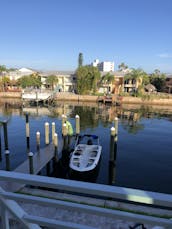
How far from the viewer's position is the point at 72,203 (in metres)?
1.81

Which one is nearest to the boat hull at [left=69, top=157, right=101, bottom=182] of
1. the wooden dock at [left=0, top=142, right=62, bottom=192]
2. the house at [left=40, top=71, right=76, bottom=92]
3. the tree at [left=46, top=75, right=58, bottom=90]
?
the wooden dock at [left=0, top=142, right=62, bottom=192]

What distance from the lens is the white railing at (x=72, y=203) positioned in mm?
1592

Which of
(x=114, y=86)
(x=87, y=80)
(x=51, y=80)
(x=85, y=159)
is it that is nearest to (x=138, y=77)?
(x=114, y=86)

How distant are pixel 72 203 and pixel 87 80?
5615 cm

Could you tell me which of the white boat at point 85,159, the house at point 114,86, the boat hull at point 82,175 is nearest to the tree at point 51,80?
the house at point 114,86

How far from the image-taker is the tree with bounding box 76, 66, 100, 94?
188 ft

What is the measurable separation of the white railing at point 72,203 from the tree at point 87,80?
5588 centimetres

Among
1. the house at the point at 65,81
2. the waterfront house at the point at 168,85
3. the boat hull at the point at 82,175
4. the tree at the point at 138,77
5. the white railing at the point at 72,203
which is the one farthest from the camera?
the house at the point at 65,81

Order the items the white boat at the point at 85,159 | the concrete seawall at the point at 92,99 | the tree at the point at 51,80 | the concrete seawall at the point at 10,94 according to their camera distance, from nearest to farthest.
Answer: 1. the white boat at the point at 85,159
2. the concrete seawall at the point at 92,99
3. the concrete seawall at the point at 10,94
4. the tree at the point at 51,80

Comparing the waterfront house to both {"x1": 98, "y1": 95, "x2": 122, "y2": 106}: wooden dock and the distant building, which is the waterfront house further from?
the distant building

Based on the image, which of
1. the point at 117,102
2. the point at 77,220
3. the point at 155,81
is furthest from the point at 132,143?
the point at 155,81

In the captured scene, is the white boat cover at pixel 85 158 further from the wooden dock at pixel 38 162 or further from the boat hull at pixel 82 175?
the wooden dock at pixel 38 162

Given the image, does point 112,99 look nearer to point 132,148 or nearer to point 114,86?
point 114,86

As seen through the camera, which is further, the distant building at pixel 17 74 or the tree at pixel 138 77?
the distant building at pixel 17 74
